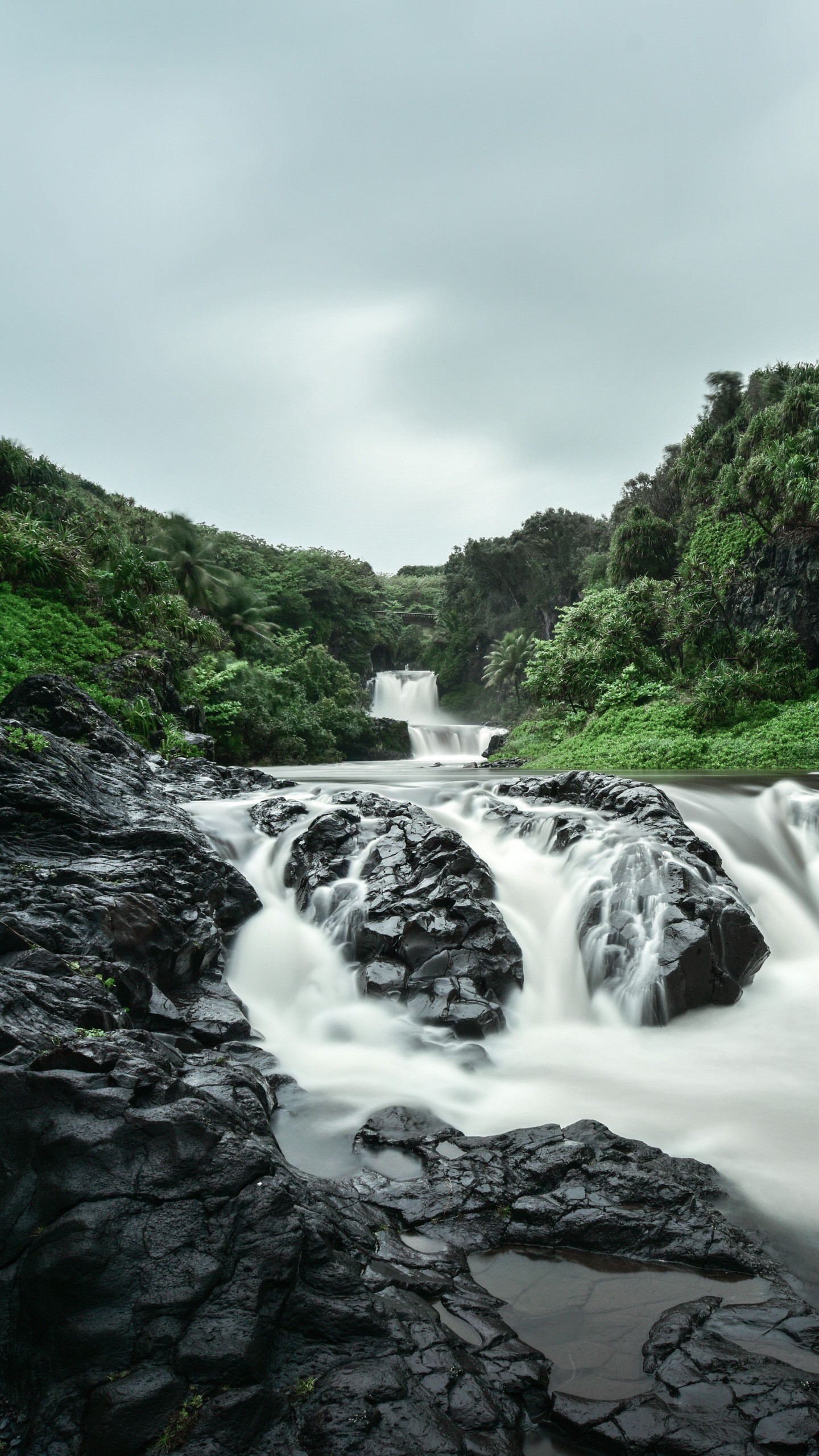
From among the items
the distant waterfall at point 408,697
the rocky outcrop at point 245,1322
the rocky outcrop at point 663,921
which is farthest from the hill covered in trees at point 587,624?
the rocky outcrop at point 245,1322

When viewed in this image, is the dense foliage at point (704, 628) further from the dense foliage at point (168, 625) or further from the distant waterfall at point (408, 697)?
the distant waterfall at point (408, 697)

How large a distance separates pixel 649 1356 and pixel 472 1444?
74 cm

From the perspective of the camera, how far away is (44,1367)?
1.76 meters

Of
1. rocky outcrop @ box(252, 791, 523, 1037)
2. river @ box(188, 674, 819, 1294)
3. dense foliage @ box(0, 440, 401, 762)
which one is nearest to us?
river @ box(188, 674, 819, 1294)

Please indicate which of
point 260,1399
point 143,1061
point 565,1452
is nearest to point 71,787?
point 143,1061

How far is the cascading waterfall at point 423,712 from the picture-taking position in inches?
1119

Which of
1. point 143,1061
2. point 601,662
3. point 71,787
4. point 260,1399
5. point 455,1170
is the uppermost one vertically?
point 601,662

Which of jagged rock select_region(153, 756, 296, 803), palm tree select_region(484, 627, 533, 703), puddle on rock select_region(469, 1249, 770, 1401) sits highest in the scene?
palm tree select_region(484, 627, 533, 703)

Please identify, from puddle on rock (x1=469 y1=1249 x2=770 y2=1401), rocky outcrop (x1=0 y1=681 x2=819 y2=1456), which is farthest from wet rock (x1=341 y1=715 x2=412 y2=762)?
puddle on rock (x1=469 y1=1249 x2=770 y2=1401)

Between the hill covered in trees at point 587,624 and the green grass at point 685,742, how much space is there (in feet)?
0.17

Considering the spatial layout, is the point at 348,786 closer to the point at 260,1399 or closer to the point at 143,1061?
the point at 143,1061

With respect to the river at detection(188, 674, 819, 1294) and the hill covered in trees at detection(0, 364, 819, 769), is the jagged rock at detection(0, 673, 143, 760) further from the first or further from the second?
the hill covered in trees at detection(0, 364, 819, 769)

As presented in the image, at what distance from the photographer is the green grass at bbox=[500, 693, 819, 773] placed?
576 inches

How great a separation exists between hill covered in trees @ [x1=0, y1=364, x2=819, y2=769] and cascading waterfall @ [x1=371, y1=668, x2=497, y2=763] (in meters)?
3.22
